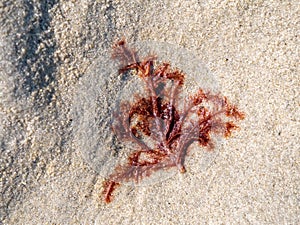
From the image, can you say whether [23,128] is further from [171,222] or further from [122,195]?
[171,222]

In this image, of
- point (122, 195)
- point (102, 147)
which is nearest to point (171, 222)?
point (122, 195)

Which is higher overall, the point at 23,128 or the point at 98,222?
the point at 23,128

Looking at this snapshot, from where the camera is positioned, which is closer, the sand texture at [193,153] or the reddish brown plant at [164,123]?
the sand texture at [193,153]

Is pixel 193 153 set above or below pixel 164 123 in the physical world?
below

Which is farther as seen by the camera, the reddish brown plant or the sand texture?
the reddish brown plant
